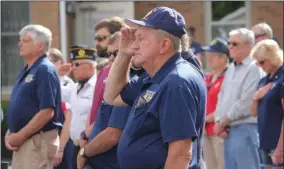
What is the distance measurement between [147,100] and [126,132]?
252 mm

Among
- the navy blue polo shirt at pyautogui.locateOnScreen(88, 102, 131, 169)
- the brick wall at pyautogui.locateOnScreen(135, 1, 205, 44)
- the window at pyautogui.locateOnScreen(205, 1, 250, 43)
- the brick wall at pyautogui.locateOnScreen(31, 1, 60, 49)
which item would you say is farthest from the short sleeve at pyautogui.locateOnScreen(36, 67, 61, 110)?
the window at pyautogui.locateOnScreen(205, 1, 250, 43)

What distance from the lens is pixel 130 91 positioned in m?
5.00

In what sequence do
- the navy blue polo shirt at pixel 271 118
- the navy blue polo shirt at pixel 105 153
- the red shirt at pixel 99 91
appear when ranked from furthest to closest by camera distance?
the navy blue polo shirt at pixel 271 118, the red shirt at pixel 99 91, the navy blue polo shirt at pixel 105 153

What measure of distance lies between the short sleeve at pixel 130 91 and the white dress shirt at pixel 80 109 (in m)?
2.54

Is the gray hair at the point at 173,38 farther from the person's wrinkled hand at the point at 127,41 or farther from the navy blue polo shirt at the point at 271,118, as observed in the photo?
the navy blue polo shirt at the point at 271,118

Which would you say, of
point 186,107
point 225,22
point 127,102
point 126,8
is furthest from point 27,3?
point 186,107

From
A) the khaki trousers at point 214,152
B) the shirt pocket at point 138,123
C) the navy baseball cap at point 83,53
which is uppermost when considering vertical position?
the shirt pocket at point 138,123

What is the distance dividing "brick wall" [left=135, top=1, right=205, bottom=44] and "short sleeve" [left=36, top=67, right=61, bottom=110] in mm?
7445

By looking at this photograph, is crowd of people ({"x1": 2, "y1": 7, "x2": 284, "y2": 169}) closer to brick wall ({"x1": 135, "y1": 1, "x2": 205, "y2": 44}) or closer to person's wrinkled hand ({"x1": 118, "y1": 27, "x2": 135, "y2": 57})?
person's wrinkled hand ({"x1": 118, "y1": 27, "x2": 135, "y2": 57})

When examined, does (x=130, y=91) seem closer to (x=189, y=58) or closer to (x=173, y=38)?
(x=189, y=58)

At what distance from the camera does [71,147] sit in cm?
791

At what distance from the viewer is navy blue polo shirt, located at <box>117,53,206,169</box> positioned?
4.14 m

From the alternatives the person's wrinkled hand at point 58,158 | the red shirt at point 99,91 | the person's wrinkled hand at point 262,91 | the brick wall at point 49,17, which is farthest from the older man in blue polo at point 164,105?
the brick wall at point 49,17

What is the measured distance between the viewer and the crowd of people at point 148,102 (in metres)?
4.25
